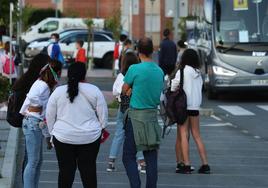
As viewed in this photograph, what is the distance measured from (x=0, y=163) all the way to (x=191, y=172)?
265 cm

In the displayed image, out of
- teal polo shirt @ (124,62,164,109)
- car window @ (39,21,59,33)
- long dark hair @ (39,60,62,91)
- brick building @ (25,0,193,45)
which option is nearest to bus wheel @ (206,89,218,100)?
teal polo shirt @ (124,62,164,109)

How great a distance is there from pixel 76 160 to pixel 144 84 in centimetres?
120

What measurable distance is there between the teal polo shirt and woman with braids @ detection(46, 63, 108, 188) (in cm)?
83

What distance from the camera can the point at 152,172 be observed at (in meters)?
9.41

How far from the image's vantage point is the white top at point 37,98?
914 centimetres

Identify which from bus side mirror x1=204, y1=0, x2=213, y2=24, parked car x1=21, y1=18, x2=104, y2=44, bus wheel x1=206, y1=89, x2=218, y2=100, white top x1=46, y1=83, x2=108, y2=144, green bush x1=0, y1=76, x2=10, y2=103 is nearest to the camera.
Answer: white top x1=46, y1=83, x2=108, y2=144

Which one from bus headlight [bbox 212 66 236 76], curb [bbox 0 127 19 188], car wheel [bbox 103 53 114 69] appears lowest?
car wheel [bbox 103 53 114 69]

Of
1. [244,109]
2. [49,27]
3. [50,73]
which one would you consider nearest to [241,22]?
[244,109]

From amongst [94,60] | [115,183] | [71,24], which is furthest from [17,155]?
[71,24]

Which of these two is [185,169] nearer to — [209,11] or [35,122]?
[35,122]

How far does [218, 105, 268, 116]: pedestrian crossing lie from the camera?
71.3 ft

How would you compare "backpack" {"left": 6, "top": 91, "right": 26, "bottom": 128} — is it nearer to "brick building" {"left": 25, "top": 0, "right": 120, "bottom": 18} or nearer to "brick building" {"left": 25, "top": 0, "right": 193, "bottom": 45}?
"brick building" {"left": 25, "top": 0, "right": 193, "bottom": 45}

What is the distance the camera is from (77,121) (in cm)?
854

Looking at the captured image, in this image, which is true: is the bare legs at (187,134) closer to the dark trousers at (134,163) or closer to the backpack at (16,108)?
the dark trousers at (134,163)
